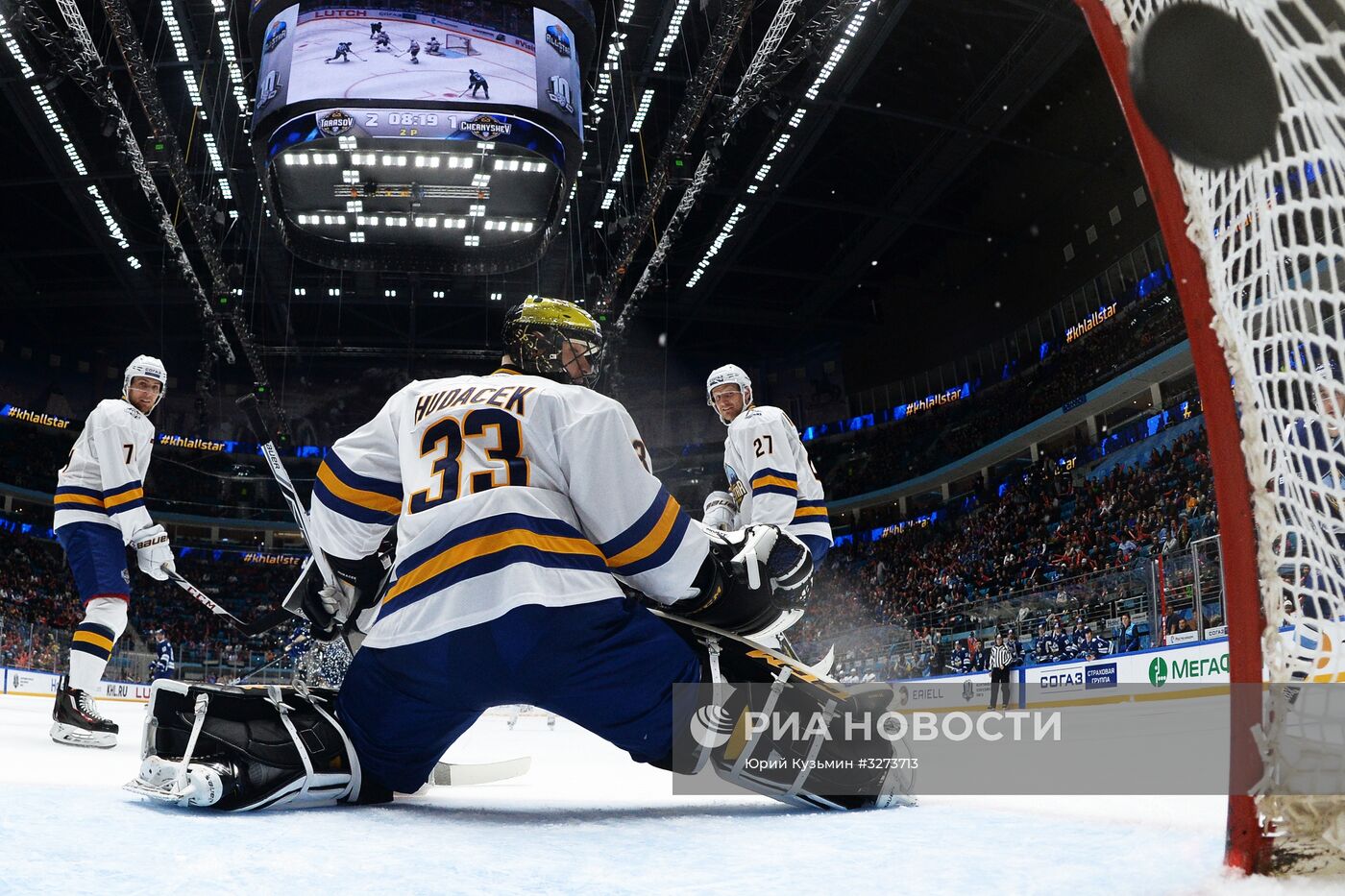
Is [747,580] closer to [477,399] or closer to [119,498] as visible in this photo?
[477,399]

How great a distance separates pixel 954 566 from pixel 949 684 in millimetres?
7640

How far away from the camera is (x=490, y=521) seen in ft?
5.66

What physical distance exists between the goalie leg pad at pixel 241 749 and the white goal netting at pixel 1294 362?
151 centimetres

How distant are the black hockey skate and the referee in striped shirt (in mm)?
7267

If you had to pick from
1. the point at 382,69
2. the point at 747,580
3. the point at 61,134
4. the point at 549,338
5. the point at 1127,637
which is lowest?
the point at 747,580

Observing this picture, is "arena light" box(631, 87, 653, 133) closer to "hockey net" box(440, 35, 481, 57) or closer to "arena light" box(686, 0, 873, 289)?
"arena light" box(686, 0, 873, 289)

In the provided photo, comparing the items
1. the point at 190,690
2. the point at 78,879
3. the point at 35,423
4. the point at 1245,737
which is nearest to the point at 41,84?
the point at 190,690

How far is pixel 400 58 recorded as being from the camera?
777 cm

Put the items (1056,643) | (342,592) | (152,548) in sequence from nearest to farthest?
(342,592) < (152,548) < (1056,643)

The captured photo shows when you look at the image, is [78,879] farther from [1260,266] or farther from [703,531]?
[1260,266]

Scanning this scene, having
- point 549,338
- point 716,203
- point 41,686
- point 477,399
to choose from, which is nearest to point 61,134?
point 41,686

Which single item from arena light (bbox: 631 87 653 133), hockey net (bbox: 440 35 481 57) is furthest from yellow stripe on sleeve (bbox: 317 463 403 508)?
arena light (bbox: 631 87 653 133)

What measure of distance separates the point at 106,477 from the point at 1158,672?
666 centimetres

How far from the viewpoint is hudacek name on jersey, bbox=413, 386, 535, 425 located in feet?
6.00
